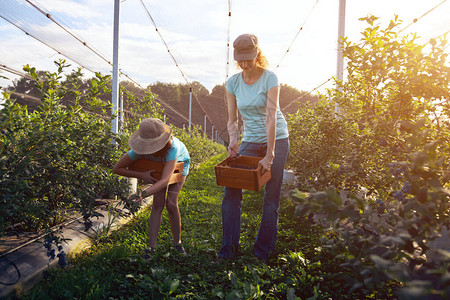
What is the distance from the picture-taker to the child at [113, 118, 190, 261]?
242 centimetres

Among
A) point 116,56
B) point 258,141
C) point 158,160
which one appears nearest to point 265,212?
point 258,141

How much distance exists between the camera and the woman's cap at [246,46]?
238cm

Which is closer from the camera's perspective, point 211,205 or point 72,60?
point 211,205

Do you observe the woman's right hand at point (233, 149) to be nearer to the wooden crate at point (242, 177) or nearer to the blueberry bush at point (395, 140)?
the wooden crate at point (242, 177)

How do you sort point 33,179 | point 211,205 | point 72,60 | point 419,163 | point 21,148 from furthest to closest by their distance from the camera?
point 72,60 < point 211,205 < point 33,179 < point 21,148 < point 419,163

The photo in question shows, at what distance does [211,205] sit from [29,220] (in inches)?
112

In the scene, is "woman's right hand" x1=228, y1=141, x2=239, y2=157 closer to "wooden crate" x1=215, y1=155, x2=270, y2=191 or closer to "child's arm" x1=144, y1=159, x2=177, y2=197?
"wooden crate" x1=215, y1=155, x2=270, y2=191

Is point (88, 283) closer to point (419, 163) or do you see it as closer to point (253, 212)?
point (419, 163)

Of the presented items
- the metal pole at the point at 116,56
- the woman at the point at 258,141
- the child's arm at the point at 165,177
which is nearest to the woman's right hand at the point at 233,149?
the woman at the point at 258,141

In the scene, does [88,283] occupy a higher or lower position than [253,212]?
higher

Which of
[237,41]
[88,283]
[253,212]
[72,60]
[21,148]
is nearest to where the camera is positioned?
[88,283]

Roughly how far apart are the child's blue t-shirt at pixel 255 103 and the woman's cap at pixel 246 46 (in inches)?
8.2

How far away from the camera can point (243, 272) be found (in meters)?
2.30

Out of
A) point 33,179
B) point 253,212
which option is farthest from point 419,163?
point 253,212
